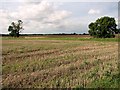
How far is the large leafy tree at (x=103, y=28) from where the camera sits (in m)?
82.2

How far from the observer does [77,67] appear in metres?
13.1

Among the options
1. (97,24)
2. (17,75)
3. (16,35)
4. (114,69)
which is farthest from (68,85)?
(16,35)

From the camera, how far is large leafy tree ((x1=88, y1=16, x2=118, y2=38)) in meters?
82.2

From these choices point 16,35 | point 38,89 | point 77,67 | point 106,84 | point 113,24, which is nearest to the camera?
point 38,89

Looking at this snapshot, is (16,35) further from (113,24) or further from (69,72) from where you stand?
(69,72)

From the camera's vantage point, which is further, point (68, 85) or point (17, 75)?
point (17, 75)

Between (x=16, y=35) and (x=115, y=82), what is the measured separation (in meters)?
108

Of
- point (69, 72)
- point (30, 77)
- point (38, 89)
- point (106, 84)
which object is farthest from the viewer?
point (69, 72)

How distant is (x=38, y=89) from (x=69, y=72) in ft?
Result: 9.76

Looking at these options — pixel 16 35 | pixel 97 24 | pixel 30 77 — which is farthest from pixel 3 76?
pixel 16 35

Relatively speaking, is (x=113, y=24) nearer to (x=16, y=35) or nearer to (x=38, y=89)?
(x=16, y=35)

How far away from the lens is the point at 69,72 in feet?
38.1

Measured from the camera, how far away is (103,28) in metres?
83.1

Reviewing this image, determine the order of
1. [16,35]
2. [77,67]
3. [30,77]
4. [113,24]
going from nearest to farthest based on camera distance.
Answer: [30,77], [77,67], [113,24], [16,35]
